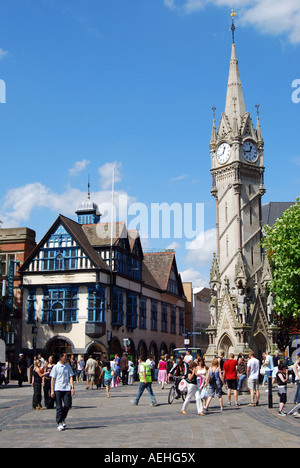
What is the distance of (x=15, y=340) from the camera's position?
4638 centimetres

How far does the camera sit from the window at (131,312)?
161 ft

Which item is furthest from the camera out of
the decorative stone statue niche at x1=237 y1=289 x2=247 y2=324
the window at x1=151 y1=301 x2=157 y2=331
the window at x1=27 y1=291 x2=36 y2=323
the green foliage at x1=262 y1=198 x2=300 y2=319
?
the window at x1=151 y1=301 x2=157 y2=331

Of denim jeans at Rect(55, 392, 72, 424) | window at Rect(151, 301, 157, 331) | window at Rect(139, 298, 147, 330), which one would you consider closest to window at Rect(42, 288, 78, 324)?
window at Rect(139, 298, 147, 330)

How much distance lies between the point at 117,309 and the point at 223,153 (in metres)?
15.8

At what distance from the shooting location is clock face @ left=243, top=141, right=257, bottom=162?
156 ft

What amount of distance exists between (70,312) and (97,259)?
4777mm

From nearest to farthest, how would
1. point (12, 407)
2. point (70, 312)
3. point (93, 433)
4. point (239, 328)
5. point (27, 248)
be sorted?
point (93, 433), point (12, 407), point (239, 328), point (70, 312), point (27, 248)

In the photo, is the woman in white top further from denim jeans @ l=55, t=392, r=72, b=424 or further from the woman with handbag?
denim jeans @ l=55, t=392, r=72, b=424

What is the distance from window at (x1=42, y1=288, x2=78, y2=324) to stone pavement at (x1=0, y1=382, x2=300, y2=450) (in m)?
24.8

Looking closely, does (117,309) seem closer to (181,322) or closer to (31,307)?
(31,307)

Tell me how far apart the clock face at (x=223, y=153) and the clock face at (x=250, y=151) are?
1417mm

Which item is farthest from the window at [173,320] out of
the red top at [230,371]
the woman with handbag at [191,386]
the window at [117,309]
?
the woman with handbag at [191,386]
